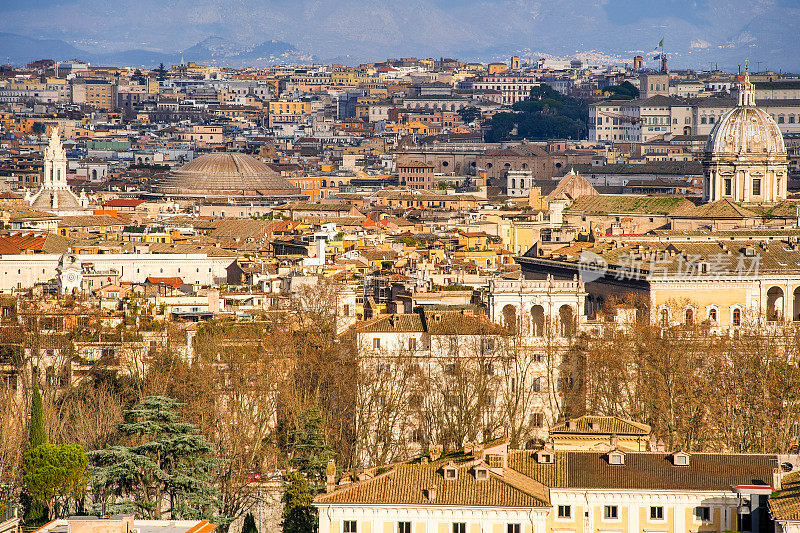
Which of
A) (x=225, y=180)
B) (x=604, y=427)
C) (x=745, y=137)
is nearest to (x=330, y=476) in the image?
(x=604, y=427)

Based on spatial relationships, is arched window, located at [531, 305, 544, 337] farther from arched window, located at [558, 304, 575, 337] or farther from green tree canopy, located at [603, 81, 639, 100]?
green tree canopy, located at [603, 81, 639, 100]

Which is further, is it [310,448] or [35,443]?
[310,448]

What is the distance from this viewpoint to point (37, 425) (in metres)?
35.7

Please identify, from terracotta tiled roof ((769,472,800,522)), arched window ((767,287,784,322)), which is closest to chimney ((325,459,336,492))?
terracotta tiled roof ((769,472,800,522))

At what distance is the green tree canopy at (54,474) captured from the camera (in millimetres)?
32438

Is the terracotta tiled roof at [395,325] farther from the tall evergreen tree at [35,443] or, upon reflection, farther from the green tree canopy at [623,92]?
the green tree canopy at [623,92]

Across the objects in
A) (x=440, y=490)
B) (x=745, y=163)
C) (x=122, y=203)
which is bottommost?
(x=440, y=490)

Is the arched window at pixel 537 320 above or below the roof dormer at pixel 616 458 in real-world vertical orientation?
above

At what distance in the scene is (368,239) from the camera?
245ft

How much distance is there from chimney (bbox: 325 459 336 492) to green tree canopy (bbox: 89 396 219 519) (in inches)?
73.6

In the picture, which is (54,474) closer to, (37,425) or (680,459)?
(37,425)

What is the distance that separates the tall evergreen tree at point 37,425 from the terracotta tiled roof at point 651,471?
878 cm

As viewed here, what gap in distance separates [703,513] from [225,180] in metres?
90.2

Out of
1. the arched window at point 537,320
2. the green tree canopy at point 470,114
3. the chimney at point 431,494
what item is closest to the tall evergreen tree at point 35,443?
the chimney at point 431,494
